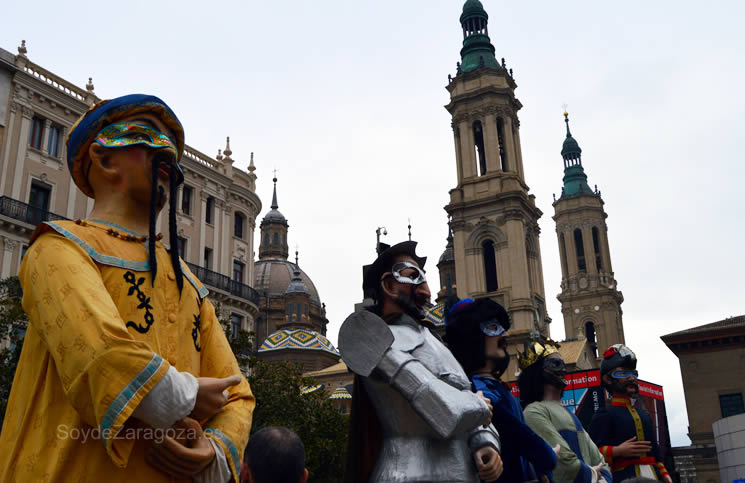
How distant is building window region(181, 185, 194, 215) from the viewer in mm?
31344

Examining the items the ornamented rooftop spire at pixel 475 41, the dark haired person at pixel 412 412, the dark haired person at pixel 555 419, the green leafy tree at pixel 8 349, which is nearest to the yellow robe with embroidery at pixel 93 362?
the dark haired person at pixel 412 412

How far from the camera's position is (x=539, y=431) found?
510 centimetres

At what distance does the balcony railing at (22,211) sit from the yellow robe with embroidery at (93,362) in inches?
945

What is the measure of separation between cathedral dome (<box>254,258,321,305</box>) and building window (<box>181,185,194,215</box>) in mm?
36793

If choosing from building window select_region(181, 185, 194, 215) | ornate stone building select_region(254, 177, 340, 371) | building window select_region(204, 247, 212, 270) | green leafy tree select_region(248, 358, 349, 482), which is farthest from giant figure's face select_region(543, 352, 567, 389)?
ornate stone building select_region(254, 177, 340, 371)

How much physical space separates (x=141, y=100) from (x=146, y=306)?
0.92 m

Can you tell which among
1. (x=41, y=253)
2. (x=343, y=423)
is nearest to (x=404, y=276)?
(x=41, y=253)

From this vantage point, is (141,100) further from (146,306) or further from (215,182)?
(215,182)

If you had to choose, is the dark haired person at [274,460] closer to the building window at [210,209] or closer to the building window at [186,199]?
the building window at [186,199]

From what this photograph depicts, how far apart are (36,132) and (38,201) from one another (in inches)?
108

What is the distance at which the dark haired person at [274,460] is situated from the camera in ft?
9.45

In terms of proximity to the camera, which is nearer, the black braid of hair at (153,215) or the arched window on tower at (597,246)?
the black braid of hair at (153,215)

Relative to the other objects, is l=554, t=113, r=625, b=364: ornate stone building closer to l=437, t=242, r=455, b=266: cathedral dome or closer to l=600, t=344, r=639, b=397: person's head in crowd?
l=437, t=242, r=455, b=266: cathedral dome
